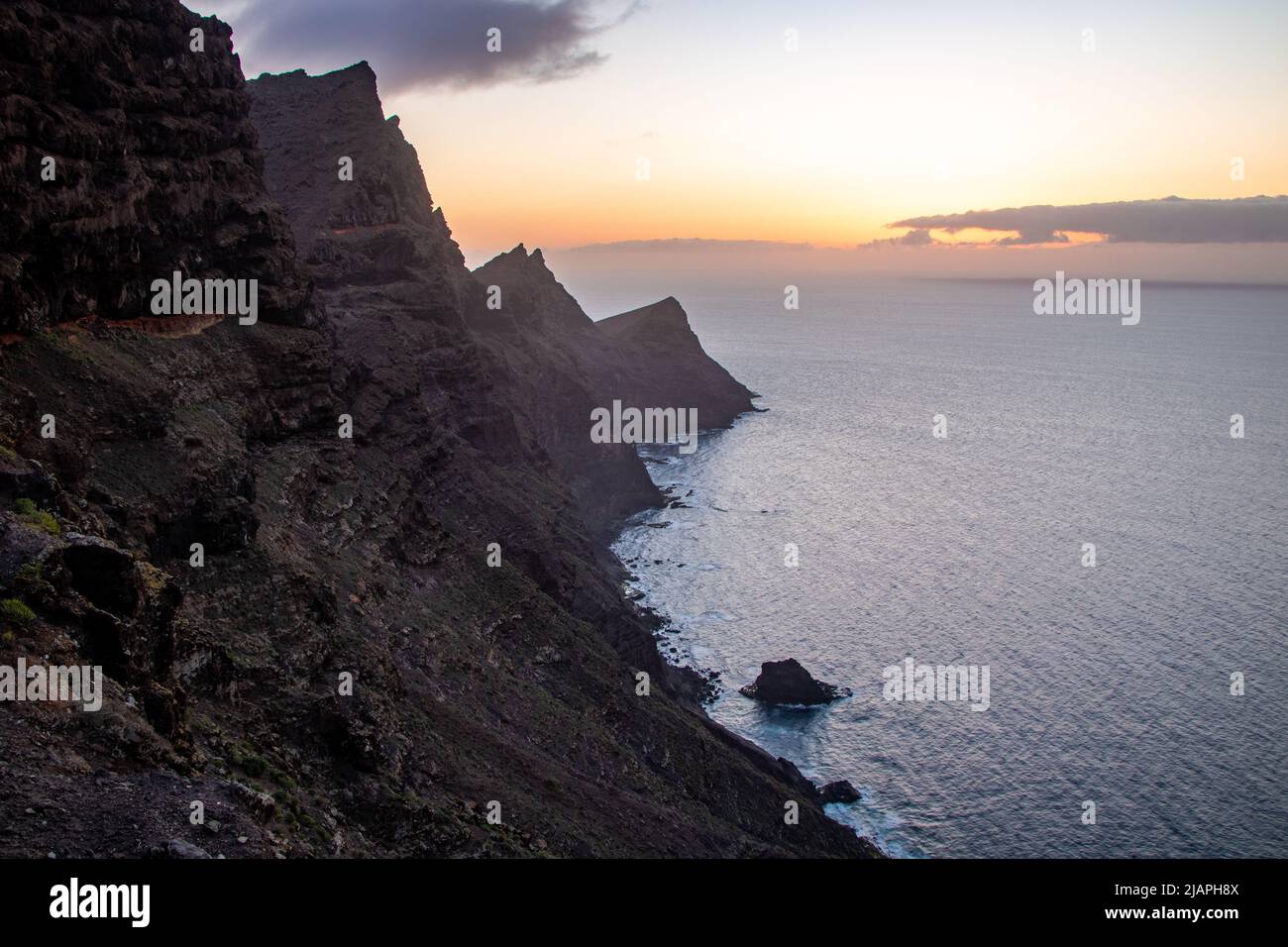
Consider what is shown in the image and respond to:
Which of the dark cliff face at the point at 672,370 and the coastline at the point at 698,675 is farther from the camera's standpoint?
the dark cliff face at the point at 672,370

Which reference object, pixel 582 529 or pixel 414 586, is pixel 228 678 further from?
pixel 582 529

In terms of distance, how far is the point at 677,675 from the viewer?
252ft

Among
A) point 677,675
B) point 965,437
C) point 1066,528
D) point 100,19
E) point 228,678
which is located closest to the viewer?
point 228,678

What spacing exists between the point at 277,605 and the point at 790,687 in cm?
4730

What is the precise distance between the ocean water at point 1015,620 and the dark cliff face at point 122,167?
4842 cm

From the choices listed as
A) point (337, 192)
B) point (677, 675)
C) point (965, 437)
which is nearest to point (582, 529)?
point (677, 675)

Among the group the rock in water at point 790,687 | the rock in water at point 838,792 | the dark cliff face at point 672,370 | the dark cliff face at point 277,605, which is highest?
the dark cliff face at point 672,370

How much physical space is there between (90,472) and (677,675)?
5044cm

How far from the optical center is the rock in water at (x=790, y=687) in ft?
249

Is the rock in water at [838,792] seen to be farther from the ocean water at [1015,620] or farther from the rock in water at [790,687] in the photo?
the rock in water at [790,687]

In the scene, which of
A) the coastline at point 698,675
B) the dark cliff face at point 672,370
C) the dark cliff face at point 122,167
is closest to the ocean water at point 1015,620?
the coastline at point 698,675

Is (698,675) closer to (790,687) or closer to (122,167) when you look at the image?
(790,687)

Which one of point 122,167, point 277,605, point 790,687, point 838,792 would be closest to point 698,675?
point 790,687
